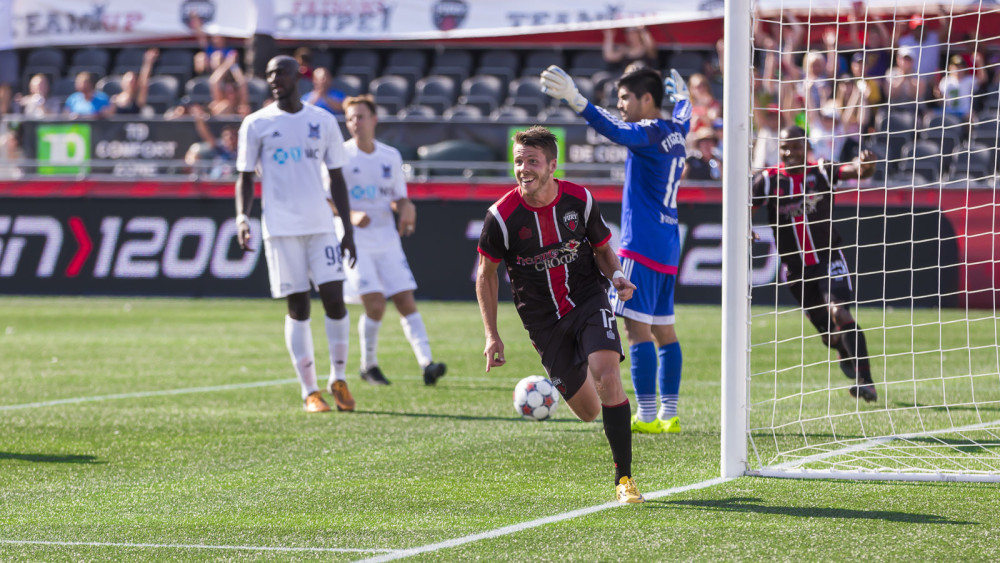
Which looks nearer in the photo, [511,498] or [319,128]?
[511,498]

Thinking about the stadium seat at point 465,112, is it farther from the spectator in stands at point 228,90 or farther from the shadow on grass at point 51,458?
the shadow on grass at point 51,458

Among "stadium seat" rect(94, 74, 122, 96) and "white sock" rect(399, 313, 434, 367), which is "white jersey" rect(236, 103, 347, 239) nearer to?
"white sock" rect(399, 313, 434, 367)

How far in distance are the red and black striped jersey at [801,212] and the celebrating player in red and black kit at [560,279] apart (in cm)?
354

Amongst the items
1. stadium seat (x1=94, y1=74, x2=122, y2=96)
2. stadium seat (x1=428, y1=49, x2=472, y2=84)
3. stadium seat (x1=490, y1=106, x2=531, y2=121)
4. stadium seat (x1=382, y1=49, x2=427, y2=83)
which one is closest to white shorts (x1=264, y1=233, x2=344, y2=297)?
stadium seat (x1=490, y1=106, x2=531, y2=121)

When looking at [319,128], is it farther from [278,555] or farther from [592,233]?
[278,555]

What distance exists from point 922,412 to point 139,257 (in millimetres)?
13358

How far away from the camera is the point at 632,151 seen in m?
8.00

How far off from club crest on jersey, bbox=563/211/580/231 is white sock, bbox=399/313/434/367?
15.3 ft

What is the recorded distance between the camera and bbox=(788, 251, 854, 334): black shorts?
9.49 metres

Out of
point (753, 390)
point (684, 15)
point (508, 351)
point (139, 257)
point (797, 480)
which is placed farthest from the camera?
point (684, 15)

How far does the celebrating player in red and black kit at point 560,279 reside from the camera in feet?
19.2

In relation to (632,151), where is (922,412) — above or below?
below

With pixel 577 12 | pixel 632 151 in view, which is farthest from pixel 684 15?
pixel 632 151

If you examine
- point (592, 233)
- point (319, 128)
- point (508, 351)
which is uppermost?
point (319, 128)
